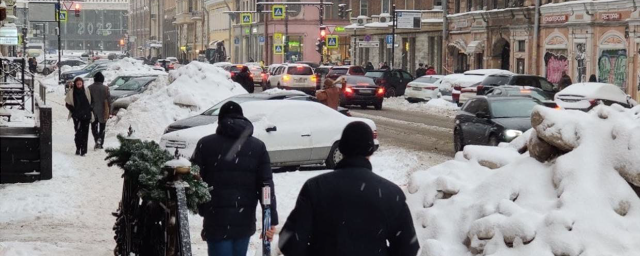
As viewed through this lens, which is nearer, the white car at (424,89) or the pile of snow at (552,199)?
the pile of snow at (552,199)

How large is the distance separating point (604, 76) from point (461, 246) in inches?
1420

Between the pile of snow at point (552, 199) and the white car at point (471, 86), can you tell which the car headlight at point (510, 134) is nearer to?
the pile of snow at point (552, 199)

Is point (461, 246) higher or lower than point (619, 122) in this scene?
lower

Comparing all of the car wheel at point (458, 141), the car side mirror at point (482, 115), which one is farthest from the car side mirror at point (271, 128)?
the car wheel at point (458, 141)

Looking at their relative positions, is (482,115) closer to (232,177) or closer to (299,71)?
(232,177)

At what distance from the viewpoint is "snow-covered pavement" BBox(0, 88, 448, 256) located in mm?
11750

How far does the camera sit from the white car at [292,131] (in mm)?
18562

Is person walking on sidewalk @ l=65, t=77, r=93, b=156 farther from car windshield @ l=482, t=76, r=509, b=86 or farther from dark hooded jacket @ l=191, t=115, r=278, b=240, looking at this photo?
car windshield @ l=482, t=76, r=509, b=86

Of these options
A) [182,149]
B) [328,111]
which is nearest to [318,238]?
[182,149]

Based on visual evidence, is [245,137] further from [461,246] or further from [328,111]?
[328,111]

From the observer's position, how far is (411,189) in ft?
37.7

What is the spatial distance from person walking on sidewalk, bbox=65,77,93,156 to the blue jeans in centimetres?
1395

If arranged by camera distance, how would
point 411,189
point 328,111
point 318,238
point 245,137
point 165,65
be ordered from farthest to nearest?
1. point 165,65
2. point 328,111
3. point 411,189
4. point 245,137
5. point 318,238

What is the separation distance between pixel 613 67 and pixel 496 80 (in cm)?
610
